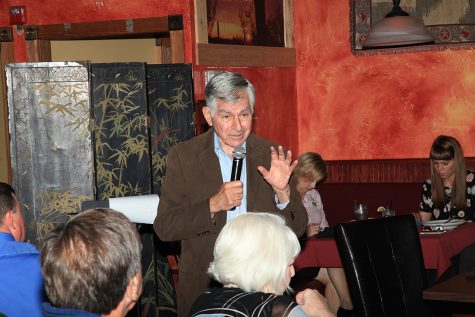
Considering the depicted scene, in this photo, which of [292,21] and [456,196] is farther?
[292,21]

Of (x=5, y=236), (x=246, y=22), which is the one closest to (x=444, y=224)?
(x=246, y=22)

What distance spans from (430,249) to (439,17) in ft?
9.97

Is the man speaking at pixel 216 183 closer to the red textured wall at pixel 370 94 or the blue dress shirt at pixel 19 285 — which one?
the blue dress shirt at pixel 19 285

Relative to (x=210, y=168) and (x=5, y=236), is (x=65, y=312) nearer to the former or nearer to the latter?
(x=5, y=236)

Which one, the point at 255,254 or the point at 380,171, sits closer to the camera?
the point at 255,254

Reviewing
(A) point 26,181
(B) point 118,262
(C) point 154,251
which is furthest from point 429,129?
(B) point 118,262

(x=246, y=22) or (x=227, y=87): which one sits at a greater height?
(x=246, y=22)

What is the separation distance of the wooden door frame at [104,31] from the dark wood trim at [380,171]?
6.13 feet

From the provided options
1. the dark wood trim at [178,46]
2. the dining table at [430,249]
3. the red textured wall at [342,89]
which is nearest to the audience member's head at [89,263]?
the dining table at [430,249]

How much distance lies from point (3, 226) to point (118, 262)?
1.53 m

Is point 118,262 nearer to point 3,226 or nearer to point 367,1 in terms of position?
point 3,226

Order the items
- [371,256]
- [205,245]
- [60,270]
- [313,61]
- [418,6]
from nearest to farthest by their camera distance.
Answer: [60,270]
[205,245]
[371,256]
[418,6]
[313,61]

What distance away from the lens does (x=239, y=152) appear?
3158 millimetres

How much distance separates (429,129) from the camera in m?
7.86
